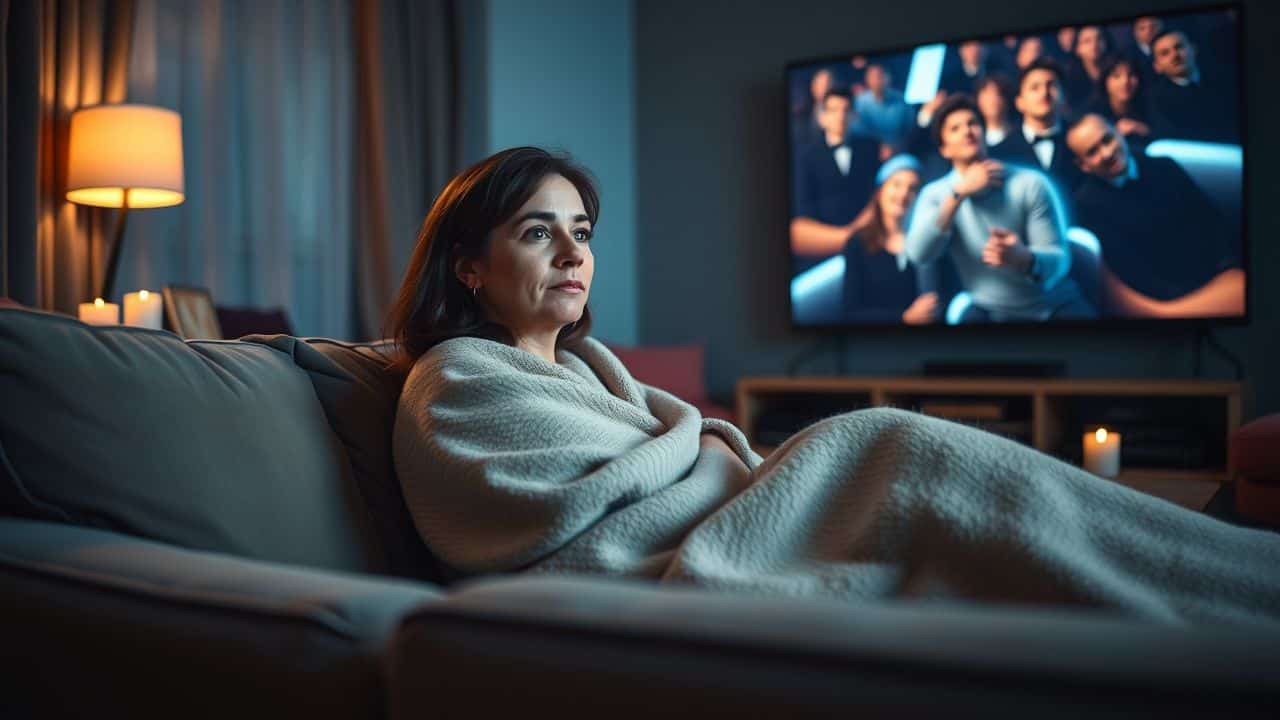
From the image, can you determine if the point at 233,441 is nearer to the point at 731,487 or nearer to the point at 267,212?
the point at 731,487

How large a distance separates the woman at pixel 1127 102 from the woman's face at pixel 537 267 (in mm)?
3032

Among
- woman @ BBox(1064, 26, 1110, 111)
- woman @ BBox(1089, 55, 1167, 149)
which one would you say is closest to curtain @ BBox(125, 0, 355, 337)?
woman @ BBox(1064, 26, 1110, 111)

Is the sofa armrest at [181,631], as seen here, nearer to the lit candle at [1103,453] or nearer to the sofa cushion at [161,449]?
the sofa cushion at [161,449]

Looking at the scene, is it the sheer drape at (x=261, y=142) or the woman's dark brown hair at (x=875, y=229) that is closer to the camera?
the sheer drape at (x=261, y=142)

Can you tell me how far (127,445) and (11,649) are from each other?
0.21 meters

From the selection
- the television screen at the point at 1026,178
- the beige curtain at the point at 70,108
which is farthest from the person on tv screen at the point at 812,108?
the beige curtain at the point at 70,108

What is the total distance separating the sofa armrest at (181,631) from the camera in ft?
1.84

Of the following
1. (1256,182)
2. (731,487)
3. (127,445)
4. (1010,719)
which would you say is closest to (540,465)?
(731,487)

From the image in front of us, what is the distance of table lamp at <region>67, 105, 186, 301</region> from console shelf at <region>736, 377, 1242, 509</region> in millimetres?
2319

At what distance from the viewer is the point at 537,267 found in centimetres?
138

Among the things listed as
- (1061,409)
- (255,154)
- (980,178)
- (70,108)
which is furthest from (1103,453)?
(70,108)

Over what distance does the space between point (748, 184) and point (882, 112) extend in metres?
0.74

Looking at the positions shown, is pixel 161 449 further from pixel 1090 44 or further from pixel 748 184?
pixel 748 184

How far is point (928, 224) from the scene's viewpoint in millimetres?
4004
